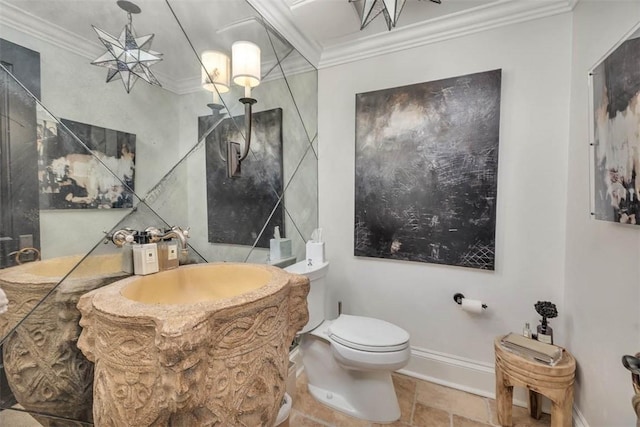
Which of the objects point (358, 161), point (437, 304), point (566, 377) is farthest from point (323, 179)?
point (566, 377)

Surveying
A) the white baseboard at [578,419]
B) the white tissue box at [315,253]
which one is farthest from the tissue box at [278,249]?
the white baseboard at [578,419]

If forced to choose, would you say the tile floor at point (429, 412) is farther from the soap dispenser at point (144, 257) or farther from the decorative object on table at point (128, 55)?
the decorative object on table at point (128, 55)

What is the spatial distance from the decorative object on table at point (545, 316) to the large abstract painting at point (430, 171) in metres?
0.30

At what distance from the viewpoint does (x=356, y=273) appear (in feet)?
6.75

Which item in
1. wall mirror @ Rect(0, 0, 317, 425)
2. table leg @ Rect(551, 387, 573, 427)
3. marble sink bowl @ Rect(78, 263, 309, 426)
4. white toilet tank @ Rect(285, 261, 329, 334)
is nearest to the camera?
marble sink bowl @ Rect(78, 263, 309, 426)

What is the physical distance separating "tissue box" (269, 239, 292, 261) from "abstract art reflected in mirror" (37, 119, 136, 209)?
0.86 metres

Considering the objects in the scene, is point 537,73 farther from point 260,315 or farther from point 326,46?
Answer: point 260,315

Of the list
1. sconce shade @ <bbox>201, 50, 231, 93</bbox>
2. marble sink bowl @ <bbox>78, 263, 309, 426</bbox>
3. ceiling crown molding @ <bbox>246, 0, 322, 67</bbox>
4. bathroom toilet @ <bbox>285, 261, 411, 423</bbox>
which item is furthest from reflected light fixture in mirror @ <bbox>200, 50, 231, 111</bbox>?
bathroom toilet @ <bbox>285, 261, 411, 423</bbox>

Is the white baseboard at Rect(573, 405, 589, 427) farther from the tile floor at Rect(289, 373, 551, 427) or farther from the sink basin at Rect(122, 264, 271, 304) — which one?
the sink basin at Rect(122, 264, 271, 304)

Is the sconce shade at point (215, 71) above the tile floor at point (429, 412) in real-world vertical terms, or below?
above

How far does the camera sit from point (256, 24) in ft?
4.98

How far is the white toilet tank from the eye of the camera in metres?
1.64

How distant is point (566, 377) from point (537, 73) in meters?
1.60

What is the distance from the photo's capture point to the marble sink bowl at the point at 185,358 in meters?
0.65
